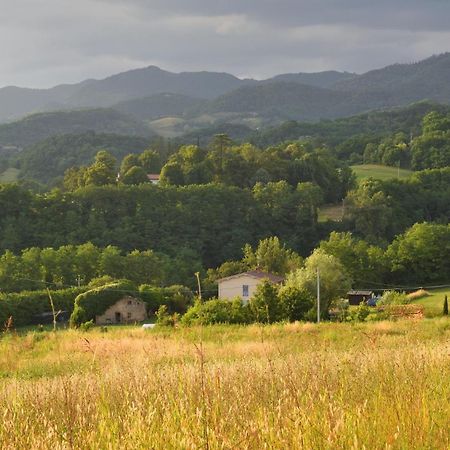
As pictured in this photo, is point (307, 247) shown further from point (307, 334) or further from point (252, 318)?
point (307, 334)

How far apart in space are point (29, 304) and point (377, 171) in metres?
82.9

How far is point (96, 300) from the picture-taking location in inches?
1694

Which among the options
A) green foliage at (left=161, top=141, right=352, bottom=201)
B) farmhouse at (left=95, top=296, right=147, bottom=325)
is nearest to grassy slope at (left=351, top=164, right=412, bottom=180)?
green foliage at (left=161, top=141, right=352, bottom=201)

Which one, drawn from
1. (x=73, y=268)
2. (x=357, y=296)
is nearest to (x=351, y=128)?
(x=357, y=296)

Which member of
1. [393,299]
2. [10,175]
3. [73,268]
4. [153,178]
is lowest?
[393,299]

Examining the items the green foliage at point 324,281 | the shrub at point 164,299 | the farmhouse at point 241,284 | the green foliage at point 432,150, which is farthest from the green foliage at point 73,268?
the green foliage at point 432,150

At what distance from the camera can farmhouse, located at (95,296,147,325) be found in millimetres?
43656

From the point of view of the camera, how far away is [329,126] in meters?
184

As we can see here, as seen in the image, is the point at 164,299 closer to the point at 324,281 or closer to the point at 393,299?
the point at 324,281

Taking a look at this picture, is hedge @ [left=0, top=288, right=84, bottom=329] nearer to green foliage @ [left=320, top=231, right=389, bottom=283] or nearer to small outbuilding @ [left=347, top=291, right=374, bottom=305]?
small outbuilding @ [left=347, top=291, right=374, bottom=305]

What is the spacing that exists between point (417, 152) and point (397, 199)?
31117mm

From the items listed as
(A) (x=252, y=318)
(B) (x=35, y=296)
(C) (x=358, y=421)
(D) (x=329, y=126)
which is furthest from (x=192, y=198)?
(D) (x=329, y=126)

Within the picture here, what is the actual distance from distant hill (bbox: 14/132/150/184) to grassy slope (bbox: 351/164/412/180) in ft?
212

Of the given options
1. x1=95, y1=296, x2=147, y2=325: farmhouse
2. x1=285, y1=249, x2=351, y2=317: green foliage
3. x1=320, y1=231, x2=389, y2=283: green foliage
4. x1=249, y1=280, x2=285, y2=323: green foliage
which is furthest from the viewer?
x1=320, y1=231, x2=389, y2=283: green foliage
